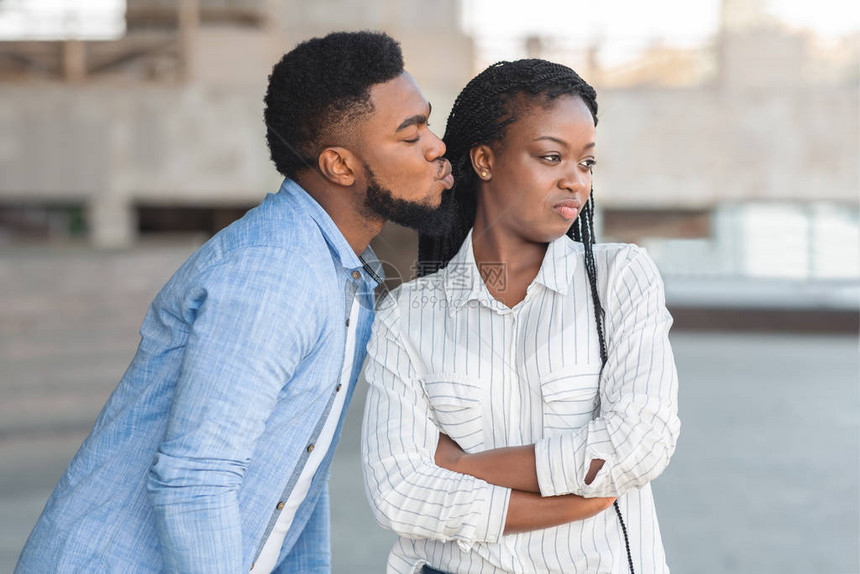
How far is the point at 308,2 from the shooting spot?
11109mm

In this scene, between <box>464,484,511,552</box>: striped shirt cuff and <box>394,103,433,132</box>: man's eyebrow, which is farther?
<box>394,103,433,132</box>: man's eyebrow

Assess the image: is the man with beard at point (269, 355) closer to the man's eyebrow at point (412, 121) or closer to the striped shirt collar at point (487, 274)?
the man's eyebrow at point (412, 121)

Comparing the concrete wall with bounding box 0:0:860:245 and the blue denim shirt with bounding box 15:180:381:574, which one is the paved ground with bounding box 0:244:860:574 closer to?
the concrete wall with bounding box 0:0:860:245

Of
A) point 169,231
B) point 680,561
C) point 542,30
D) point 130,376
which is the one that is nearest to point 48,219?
point 169,231

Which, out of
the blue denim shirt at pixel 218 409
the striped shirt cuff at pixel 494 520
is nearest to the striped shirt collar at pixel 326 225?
the blue denim shirt at pixel 218 409

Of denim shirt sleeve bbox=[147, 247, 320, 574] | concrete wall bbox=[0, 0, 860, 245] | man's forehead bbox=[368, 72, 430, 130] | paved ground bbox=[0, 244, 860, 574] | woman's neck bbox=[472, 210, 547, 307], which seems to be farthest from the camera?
concrete wall bbox=[0, 0, 860, 245]

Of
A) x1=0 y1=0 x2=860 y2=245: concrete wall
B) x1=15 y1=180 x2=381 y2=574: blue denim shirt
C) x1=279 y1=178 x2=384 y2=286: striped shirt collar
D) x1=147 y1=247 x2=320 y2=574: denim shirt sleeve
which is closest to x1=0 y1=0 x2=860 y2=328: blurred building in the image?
x1=0 y1=0 x2=860 y2=245: concrete wall

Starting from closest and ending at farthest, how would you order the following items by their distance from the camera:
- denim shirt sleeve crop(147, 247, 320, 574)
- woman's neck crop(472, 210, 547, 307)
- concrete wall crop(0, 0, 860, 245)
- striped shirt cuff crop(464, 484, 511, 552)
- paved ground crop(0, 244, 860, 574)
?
denim shirt sleeve crop(147, 247, 320, 574) < striped shirt cuff crop(464, 484, 511, 552) < woman's neck crop(472, 210, 547, 307) < paved ground crop(0, 244, 860, 574) < concrete wall crop(0, 0, 860, 245)

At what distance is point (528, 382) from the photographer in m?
1.79

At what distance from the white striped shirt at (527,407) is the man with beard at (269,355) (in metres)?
0.14

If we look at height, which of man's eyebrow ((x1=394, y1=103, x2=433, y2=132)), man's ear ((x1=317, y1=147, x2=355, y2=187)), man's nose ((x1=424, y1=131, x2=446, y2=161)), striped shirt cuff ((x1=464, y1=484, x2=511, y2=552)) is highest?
man's eyebrow ((x1=394, y1=103, x2=433, y2=132))

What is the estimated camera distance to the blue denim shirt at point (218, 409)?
1.53 meters

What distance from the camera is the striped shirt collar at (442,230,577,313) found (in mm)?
1854

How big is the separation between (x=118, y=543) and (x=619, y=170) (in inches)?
378
